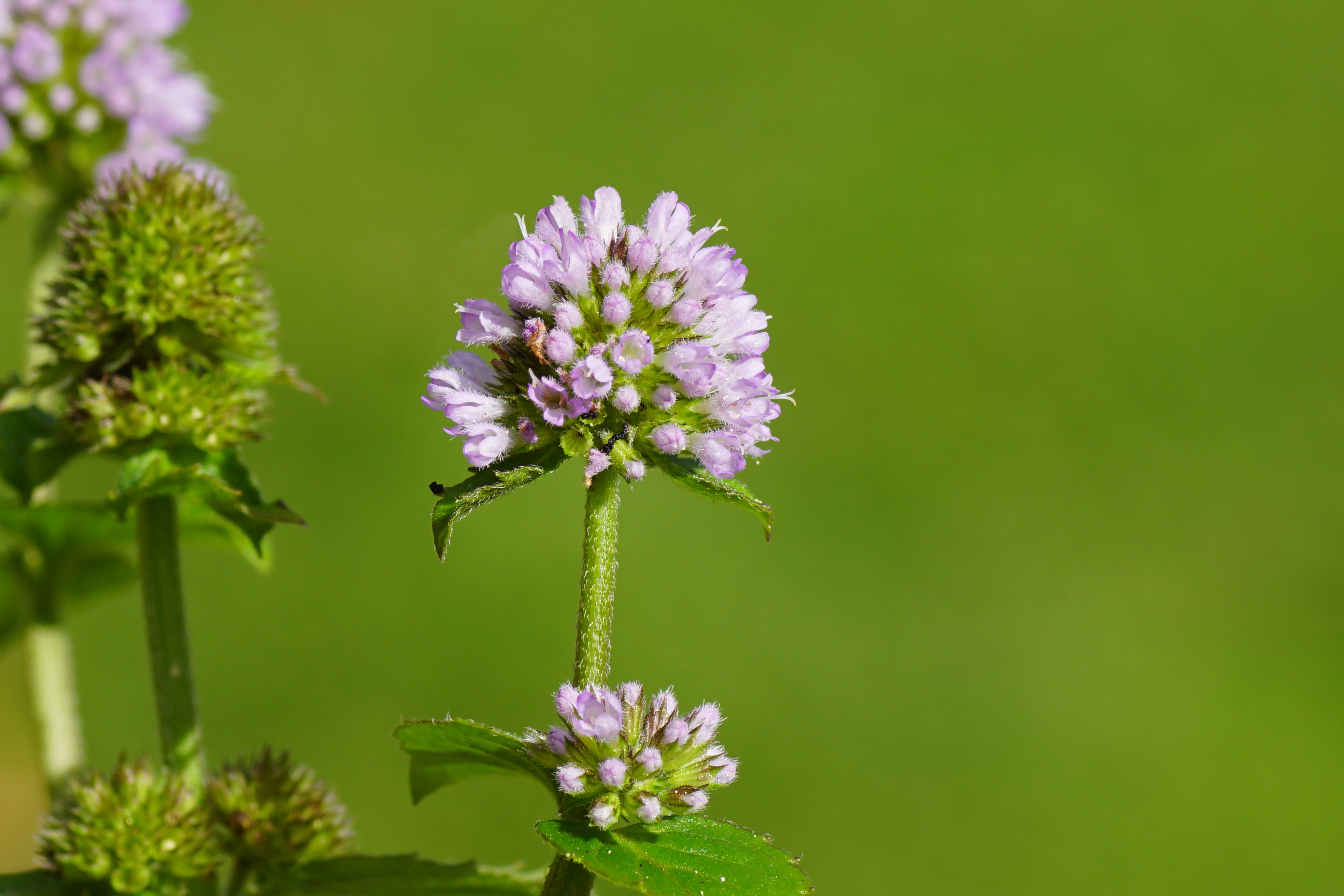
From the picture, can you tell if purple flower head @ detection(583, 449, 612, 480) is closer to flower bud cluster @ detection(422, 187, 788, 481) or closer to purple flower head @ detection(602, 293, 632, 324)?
flower bud cluster @ detection(422, 187, 788, 481)

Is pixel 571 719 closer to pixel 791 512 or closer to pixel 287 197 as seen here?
pixel 791 512

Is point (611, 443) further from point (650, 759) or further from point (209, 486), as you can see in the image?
point (209, 486)

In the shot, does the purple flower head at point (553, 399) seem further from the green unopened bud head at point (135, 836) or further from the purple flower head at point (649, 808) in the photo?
the green unopened bud head at point (135, 836)

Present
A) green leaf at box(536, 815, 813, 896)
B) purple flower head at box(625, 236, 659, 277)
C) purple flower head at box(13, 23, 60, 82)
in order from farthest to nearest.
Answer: purple flower head at box(13, 23, 60, 82) < purple flower head at box(625, 236, 659, 277) < green leaf at box(536, 815, 813, 896)

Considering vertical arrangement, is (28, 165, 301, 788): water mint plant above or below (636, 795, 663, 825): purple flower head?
above

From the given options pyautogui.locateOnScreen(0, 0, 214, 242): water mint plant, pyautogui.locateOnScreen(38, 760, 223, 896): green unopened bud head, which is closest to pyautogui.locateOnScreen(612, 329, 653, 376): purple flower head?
pyautogui.locateOnScreen(38, 760, 223, 896): green unopened bud head

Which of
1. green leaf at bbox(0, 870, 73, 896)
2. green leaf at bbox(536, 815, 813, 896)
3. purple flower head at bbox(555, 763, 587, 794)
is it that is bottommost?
green leaf at bbox(536, 815, 813, 896)

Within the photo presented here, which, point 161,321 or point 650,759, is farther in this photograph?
point 161,321

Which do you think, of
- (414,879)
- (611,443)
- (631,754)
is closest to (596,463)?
(611,443)
